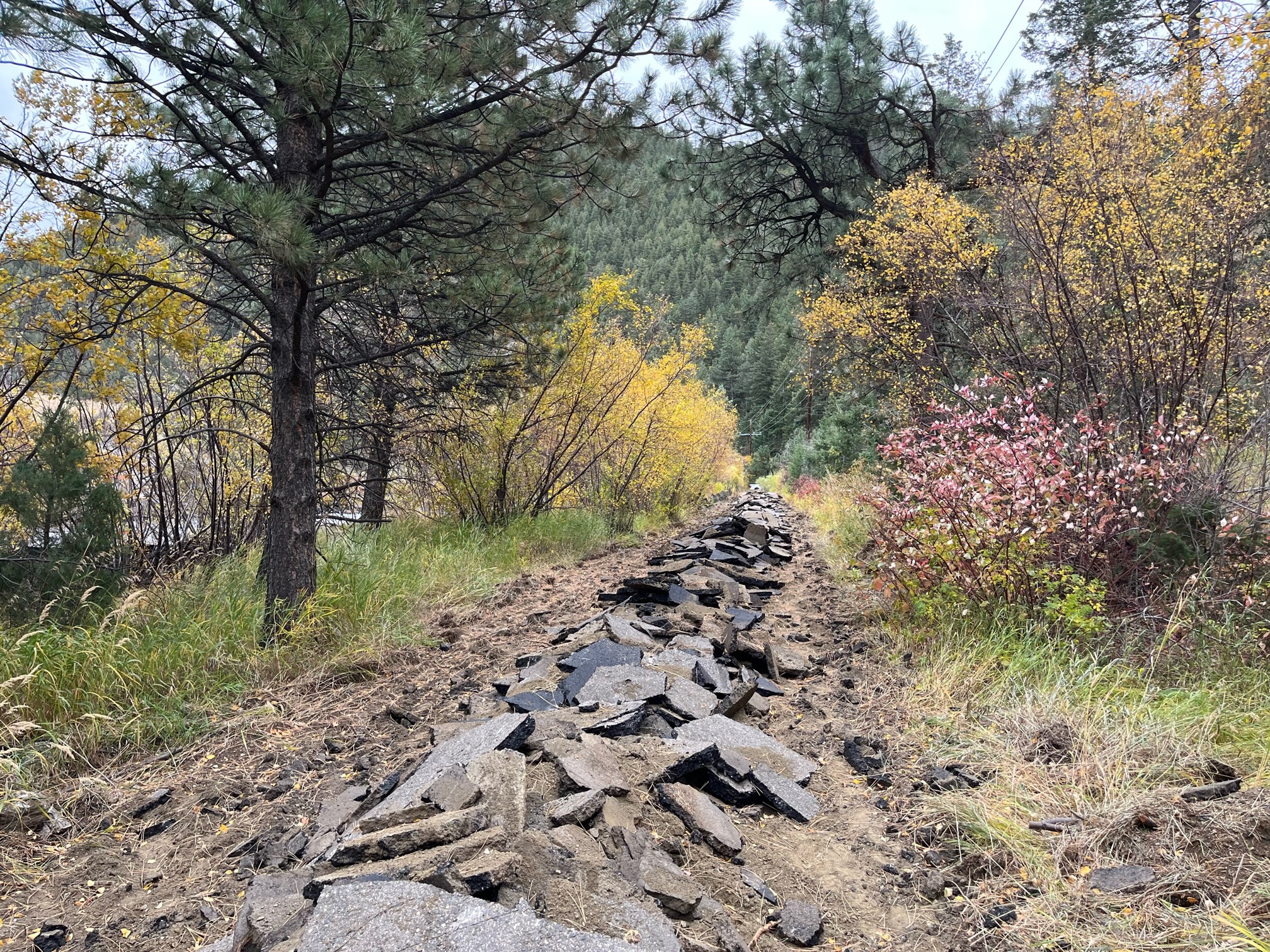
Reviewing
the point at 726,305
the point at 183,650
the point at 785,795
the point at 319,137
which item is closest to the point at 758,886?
the point at 785,795

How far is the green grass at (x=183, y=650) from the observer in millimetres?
3604

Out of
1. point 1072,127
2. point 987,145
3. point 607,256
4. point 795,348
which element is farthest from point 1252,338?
point 607,256

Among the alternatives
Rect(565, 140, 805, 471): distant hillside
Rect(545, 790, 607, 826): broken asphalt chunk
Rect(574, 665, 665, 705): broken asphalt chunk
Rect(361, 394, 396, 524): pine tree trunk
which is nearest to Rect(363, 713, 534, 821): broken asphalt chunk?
Answer: Rect(545, 790, 607, 826): broken asphalt chunk

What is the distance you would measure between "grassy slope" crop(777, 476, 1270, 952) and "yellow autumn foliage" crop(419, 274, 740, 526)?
5.37 m

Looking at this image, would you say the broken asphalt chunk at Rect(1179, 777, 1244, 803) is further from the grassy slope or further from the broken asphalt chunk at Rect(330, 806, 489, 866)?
the broken asphalt chunk at Rect(330, 806, 489, 866)

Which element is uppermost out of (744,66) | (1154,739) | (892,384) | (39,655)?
(744,66)

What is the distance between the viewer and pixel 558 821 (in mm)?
2543

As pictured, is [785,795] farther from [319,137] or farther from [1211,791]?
[319,137]

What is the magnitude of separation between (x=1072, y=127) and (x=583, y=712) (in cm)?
744

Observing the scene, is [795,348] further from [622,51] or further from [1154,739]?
[1154,739]

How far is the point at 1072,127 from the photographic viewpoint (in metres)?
6.80

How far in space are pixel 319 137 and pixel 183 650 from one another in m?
3.68

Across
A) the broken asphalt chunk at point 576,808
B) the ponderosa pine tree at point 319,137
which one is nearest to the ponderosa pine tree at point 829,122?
the ponderosa pine tree at point 319,137

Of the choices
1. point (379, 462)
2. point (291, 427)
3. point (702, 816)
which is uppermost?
point (291, 427)
